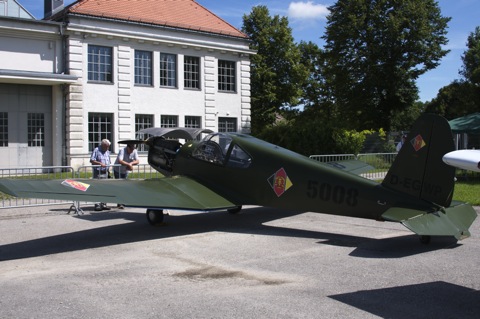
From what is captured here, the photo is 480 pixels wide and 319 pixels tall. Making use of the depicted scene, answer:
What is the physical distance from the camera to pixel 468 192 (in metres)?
15.6

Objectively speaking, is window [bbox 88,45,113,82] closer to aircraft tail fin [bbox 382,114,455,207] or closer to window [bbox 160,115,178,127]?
window [bbox 160,115,178,127]

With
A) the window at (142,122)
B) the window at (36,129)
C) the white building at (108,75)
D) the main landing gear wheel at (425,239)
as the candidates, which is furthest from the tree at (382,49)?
the main landing gear wheel at (425,239)

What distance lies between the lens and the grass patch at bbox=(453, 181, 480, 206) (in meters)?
13.8

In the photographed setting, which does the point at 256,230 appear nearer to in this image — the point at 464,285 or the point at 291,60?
the point at 464,285

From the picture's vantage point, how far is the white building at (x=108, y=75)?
2342cm

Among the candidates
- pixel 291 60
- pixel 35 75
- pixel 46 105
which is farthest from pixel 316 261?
pixel 291 60

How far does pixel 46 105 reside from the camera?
80.3 feet

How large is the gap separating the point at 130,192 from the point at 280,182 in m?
2.89

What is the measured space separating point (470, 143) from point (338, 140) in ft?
24.1

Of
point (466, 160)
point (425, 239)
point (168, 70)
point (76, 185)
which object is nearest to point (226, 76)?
point (168, 70)

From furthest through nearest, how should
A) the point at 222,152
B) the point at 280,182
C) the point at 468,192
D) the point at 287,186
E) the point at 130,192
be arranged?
the point at 468,192 < the point at 222,152 < the point at 280,182 < the point at 287,186 < the point at 130,192

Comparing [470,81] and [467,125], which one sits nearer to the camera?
[467,125]

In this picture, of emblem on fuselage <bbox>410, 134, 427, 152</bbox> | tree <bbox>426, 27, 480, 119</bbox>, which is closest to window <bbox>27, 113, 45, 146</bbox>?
emblem on fuselage <bbox>410, 134, 427, 152</bbox>

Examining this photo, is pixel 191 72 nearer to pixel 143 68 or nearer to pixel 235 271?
pixel 143 68
